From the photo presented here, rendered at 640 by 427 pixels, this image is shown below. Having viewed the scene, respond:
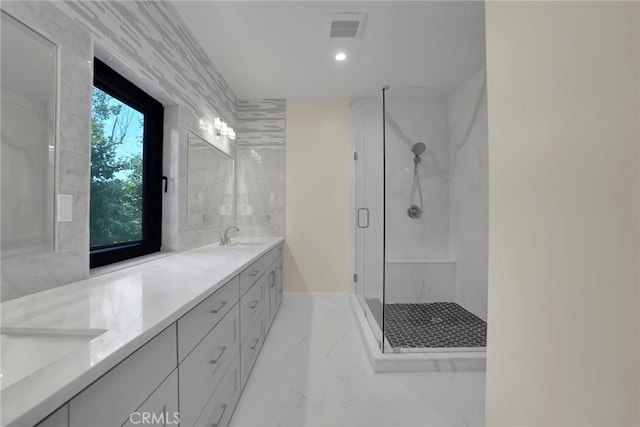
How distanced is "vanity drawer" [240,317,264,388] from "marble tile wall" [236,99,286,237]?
1563 mm

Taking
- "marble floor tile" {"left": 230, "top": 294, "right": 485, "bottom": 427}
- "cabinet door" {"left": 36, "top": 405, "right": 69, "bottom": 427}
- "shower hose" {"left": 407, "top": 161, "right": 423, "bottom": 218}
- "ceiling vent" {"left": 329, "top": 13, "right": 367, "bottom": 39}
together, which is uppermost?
"ceiling vent" {"left": 329, "top": 13, "right": 367, "bottom": 39}

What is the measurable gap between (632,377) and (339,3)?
89.2 inches

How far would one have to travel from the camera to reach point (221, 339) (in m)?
1.24

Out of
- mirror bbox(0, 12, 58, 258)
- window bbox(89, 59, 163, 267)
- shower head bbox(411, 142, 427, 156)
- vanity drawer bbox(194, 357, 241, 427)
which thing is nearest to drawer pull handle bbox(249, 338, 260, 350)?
vanity drawer bbox(194, 357, 241, 427)

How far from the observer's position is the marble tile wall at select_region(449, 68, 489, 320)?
270 centimetres

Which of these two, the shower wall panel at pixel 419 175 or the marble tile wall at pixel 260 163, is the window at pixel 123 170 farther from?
the shower wall panel at pixel 419 175

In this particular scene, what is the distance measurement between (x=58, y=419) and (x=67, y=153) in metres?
1.06

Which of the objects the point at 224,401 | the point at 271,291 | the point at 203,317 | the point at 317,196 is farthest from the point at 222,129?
the point at 224,401

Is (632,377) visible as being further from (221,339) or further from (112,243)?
(112,243)

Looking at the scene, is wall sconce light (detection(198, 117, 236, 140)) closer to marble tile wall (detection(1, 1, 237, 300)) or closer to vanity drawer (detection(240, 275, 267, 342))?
marble tile wall (detection(1, 1, 237, 300))

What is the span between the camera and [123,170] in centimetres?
174

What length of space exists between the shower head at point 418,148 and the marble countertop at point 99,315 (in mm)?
2367

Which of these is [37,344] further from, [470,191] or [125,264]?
[470,191]

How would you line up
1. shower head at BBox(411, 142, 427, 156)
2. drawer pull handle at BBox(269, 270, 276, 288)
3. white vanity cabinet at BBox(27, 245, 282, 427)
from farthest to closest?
1. shower head at BBox(411, 142, 427, 156)
2. drawer pull handle at BBox(269, 270, 276, 288)
3. white vanity cabinet at BBox(27, 245, 282, 427)
